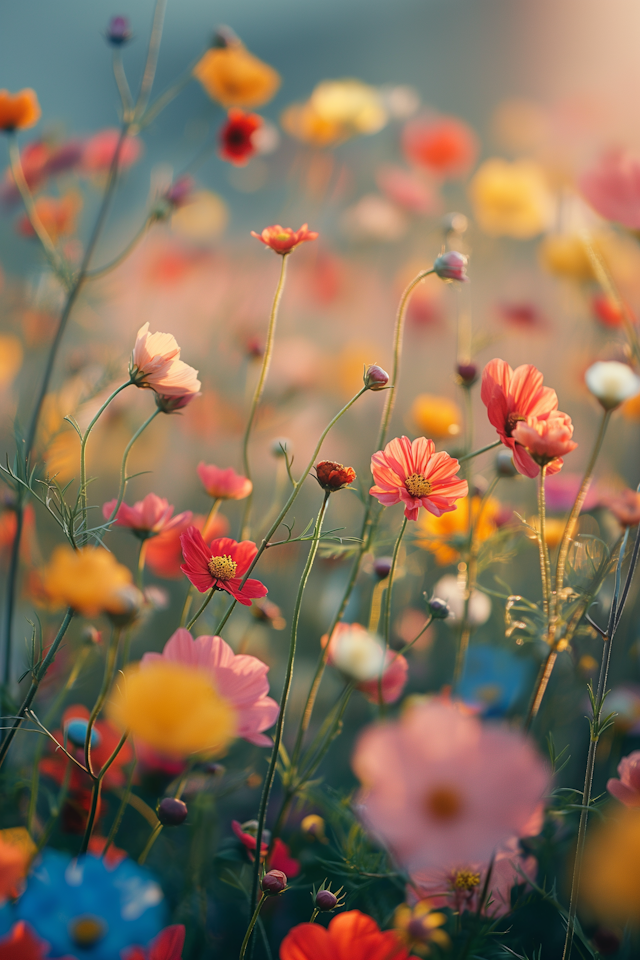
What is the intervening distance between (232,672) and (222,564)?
0.22 feet

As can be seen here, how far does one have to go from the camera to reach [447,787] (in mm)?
250

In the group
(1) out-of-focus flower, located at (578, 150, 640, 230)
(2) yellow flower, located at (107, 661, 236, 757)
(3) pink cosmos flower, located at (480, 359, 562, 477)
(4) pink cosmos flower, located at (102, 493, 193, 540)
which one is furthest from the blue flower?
(1) out-of-focus flower, located at (578, 150, 640, 230)

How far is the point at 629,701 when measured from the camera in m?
0.58

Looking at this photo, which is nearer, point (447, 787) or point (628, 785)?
point (447, 787)

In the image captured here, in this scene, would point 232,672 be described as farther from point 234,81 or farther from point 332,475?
point 234,81

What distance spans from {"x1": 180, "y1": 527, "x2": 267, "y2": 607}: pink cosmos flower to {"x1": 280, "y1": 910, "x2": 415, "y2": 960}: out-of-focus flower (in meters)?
0.18

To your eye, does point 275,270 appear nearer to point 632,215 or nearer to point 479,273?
point 479,273

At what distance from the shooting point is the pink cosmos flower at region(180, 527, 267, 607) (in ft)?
1.22

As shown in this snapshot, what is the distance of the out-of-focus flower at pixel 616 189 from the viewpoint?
1.53ft

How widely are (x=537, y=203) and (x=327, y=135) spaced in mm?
510

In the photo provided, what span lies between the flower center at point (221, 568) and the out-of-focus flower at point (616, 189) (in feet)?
1.28

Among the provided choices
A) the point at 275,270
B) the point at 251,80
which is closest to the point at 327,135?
the point at 275,270

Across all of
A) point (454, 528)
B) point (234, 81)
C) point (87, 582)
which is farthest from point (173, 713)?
point (234, 81)

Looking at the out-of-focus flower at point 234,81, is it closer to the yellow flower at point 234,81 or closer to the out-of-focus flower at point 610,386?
the yellow flower at point 234,81
